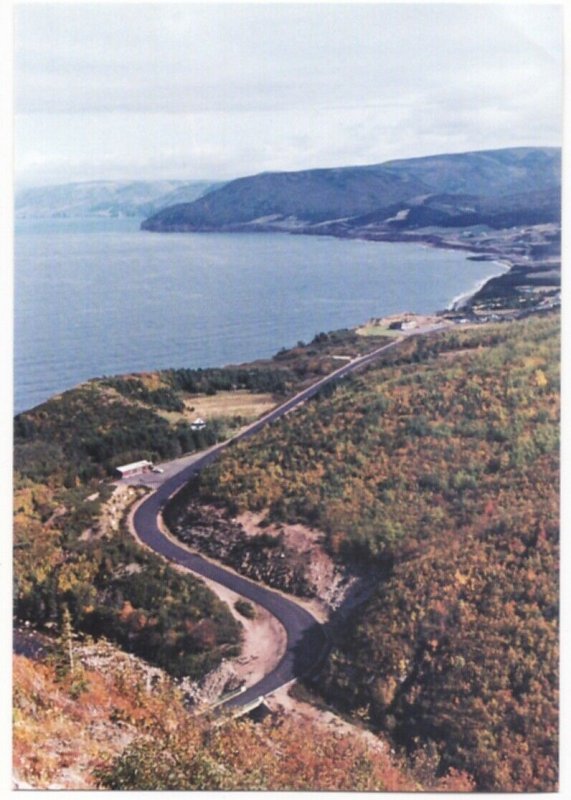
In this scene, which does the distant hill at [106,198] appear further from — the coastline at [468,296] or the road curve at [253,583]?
the coastline at [468,296]

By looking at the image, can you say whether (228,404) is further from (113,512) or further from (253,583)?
(253,583)

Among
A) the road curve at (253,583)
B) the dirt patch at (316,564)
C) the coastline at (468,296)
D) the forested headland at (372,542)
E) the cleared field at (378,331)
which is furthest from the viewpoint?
the coastline at (468,296)

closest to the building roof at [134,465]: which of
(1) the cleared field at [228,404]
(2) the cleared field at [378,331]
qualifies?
(1) the cleared field at [228,404]

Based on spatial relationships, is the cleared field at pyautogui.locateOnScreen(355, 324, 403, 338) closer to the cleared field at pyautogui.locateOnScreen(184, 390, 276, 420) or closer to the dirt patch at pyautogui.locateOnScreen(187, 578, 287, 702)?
the cleared field at pyautogui.locateOnScreen(184, 390, 276, 420)

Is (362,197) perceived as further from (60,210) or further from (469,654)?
(469,654)

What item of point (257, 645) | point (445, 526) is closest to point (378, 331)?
point (445, 526)

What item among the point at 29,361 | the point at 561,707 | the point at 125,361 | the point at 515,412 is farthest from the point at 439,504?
the point at 29,361
